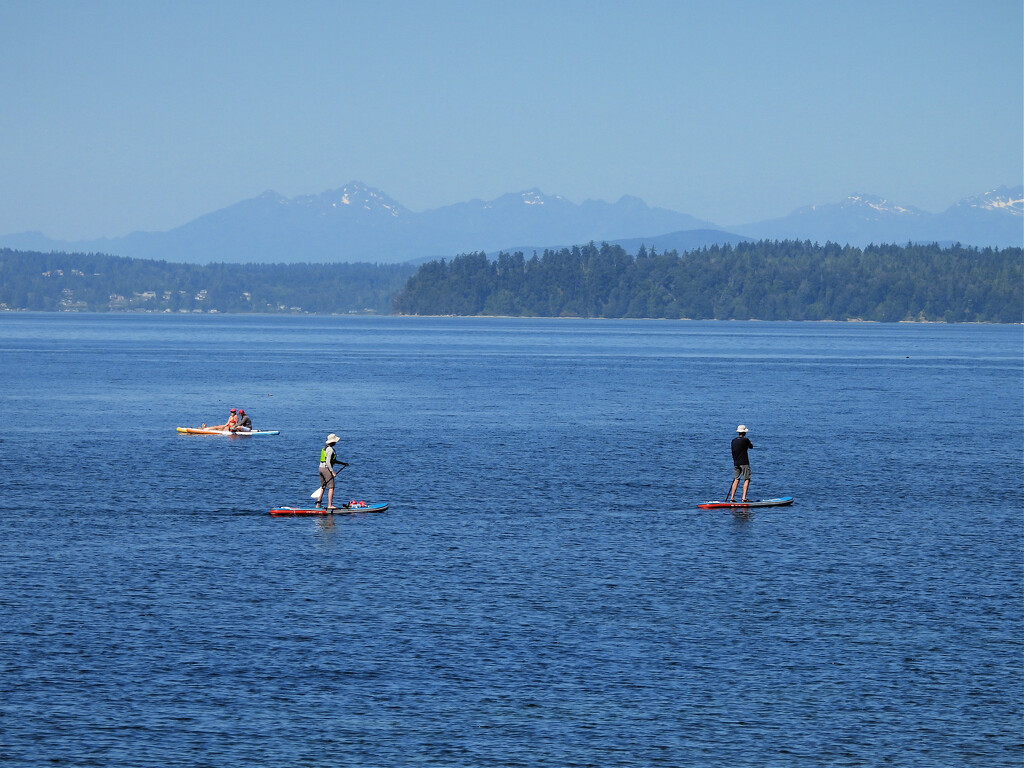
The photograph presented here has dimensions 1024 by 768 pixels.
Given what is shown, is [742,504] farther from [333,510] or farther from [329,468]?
[329,468]

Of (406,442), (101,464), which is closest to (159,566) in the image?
(101,464)

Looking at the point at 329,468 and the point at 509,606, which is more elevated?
the point at 329,468

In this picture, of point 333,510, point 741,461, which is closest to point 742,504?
point 741,461

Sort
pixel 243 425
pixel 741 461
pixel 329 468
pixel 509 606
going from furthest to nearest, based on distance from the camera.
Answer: pixel 243 425 < pixel 741 461 < pixel 329 468 < pixel 509 606

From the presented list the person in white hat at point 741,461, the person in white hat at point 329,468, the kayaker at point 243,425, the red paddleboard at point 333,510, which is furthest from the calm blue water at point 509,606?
the kayaker at point 243,425

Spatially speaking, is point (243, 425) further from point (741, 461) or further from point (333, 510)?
point (741, 461)

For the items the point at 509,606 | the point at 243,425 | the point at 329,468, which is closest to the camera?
the point at 509,606

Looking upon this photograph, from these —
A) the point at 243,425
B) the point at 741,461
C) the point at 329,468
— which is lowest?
the point at 243,425

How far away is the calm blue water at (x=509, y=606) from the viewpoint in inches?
984

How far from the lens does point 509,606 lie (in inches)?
1362

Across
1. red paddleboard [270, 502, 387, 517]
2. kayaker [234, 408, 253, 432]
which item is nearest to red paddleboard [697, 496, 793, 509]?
red paddleboard [270, 502, 387, 517]

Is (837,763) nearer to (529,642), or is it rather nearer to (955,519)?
(529,642)

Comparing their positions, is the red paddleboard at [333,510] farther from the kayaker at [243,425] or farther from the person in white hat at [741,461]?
the kayaker at [243,425]

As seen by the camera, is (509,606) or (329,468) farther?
(329,468)
